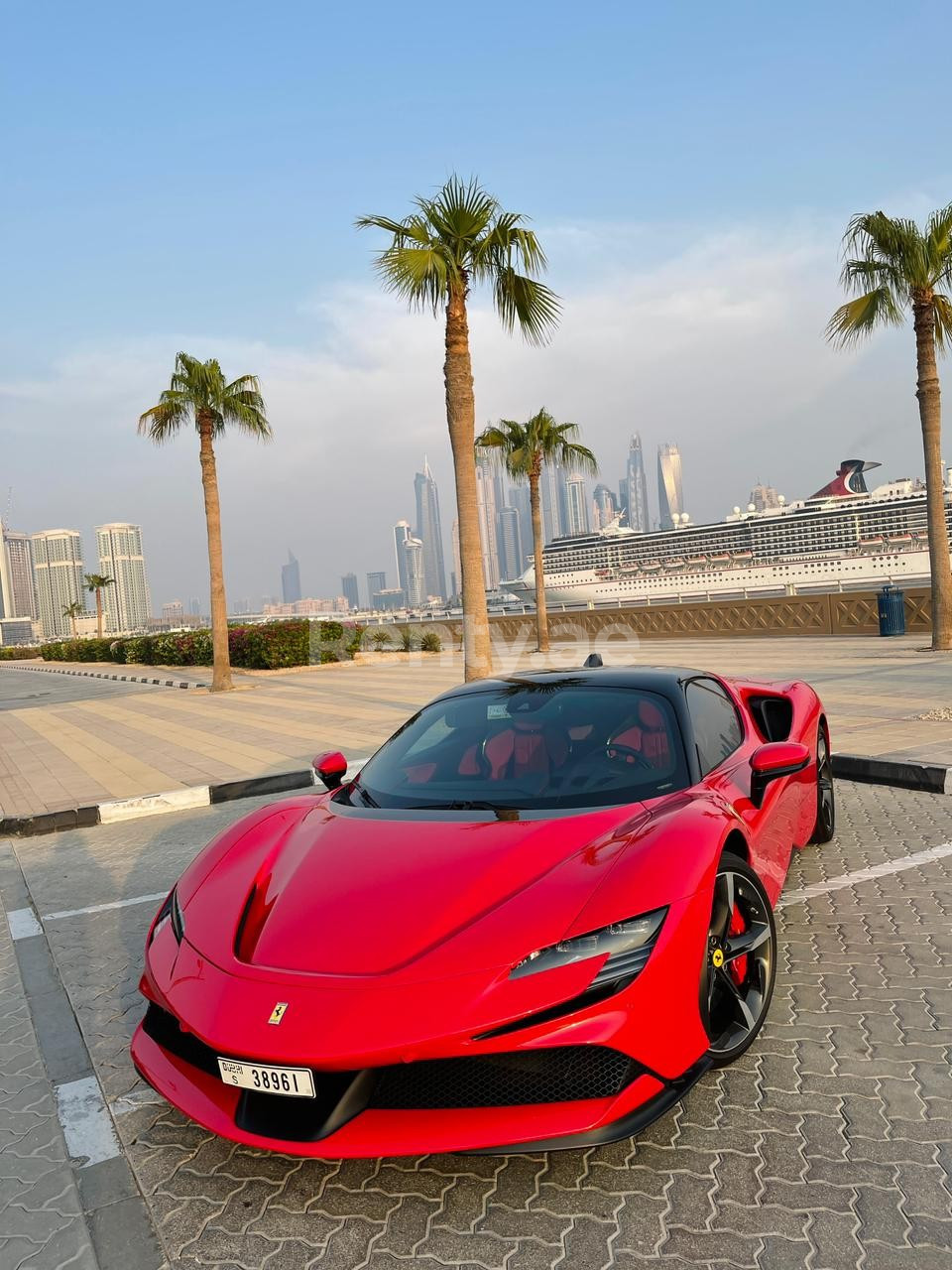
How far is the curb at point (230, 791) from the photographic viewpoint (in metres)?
7.44

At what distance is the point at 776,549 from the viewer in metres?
62.5

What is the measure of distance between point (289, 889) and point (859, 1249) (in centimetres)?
176

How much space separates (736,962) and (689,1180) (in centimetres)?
80

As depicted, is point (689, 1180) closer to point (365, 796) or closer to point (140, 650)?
point (365, 796)

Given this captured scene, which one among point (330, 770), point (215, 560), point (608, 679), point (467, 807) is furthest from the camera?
point (215, 560)

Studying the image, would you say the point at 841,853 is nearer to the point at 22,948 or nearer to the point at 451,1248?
the point at 451,1248

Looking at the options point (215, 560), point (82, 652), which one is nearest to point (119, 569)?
point (82, 652)

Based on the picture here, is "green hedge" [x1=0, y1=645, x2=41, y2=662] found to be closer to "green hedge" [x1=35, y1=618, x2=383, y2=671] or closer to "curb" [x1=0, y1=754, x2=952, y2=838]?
"green hedge" [x1=35, y1=618, x2=383, y2=671]

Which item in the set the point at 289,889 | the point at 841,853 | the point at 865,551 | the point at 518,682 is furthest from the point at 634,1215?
the point at 865,551

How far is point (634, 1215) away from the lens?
2395 millimetres

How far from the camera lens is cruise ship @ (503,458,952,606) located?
56000 mm

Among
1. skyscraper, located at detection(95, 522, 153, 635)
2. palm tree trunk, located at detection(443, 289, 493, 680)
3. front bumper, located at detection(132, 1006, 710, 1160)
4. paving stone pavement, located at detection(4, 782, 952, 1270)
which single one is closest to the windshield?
paving stone pavement, located at detection(4, 782, 952, 1270)

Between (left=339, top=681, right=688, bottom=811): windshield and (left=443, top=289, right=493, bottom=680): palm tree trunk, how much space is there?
7597 mm

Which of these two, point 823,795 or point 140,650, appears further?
point 140,650
